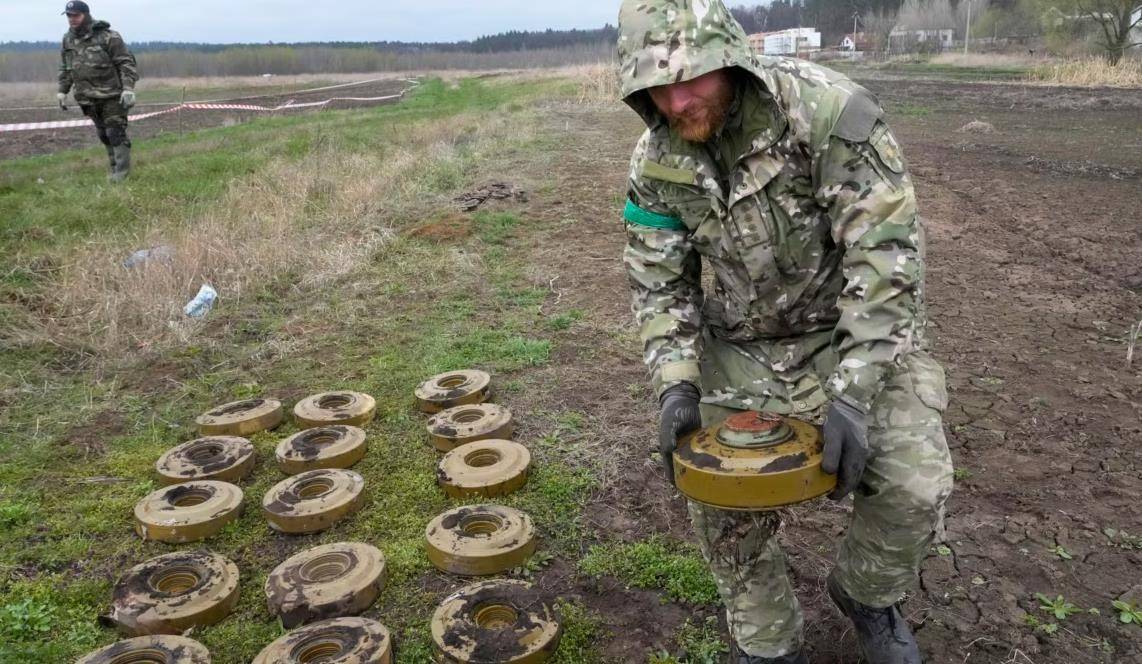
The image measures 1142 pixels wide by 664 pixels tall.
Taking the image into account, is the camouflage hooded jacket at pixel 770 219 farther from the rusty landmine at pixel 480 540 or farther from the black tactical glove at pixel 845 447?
the rusty landmine at pixel 480 540

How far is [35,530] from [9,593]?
1.89ft

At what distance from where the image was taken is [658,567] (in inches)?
132

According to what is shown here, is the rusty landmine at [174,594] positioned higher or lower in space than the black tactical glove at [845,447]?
lower

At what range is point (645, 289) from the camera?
287cm

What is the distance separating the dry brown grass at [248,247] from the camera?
6.44 meters

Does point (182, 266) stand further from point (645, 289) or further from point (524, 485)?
point (645, 289)

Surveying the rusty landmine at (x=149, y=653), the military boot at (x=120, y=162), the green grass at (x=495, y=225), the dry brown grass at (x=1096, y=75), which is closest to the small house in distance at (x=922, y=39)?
the dry brown grass at (x=1096, y=75)

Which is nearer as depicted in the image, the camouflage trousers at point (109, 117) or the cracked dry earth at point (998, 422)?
the cracked dry earth at point (998, 422)

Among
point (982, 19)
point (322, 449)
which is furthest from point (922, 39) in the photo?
point (322, 449)

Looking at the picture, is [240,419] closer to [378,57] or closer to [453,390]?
[453,390]

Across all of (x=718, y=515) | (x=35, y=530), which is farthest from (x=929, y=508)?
(x=35, y=530)

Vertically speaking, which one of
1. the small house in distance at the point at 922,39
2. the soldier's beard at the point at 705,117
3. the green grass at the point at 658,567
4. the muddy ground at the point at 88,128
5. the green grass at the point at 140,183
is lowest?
the green grass at the point at 658,567

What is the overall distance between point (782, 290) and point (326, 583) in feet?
6.90

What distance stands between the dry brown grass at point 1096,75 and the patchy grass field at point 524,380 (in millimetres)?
16119
